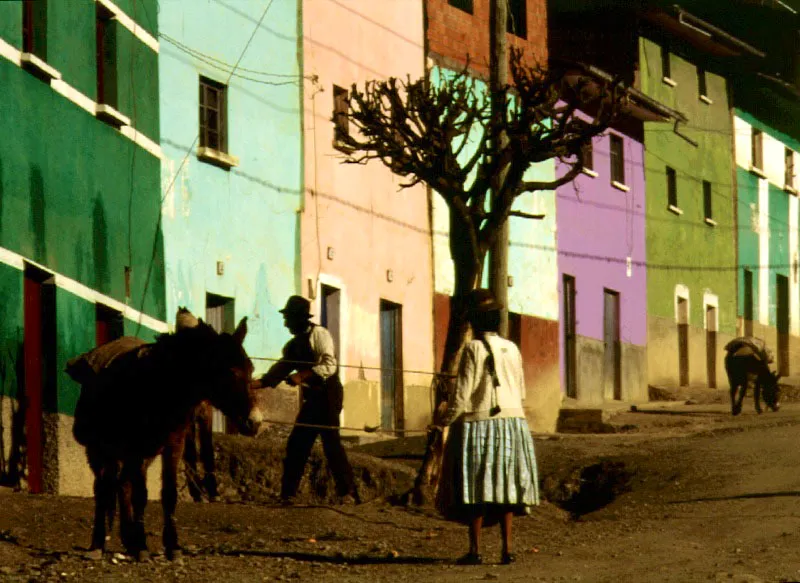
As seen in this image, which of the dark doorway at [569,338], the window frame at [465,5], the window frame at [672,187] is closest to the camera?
the window frame at [465,5]

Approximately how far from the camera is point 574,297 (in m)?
38.7

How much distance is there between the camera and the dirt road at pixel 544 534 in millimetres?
12977

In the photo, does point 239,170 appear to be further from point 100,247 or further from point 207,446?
→ point 207,446

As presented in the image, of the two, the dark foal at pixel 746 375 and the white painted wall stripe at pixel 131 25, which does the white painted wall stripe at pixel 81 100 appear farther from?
the dark foal at pixel 746 375

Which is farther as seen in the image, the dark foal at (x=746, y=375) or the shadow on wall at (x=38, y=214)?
the dark foal at (x=746, y=375)

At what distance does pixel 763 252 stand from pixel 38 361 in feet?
108

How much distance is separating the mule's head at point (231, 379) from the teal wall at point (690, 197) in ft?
99.2

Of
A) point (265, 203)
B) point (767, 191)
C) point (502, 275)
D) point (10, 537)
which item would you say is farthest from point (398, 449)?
point (767, 191)

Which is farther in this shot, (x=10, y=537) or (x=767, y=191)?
(x=767, y=191)

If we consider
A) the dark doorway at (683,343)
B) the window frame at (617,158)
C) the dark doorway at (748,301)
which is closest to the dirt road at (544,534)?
the window frame at (617,158)

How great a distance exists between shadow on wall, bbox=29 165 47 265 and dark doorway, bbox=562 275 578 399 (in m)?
20.0

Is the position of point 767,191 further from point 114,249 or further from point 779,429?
point 114,249

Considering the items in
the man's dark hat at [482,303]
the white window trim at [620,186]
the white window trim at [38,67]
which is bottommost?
the man's dark hat at [482,303]

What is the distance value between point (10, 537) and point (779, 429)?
13.9m
